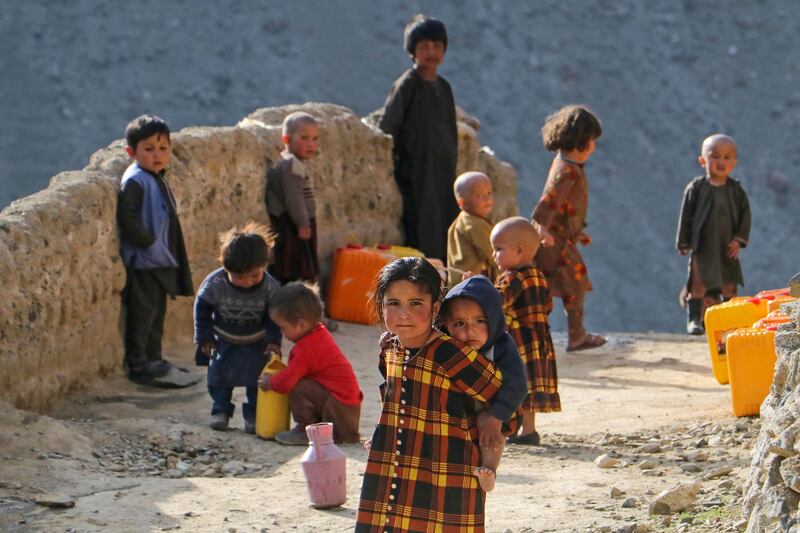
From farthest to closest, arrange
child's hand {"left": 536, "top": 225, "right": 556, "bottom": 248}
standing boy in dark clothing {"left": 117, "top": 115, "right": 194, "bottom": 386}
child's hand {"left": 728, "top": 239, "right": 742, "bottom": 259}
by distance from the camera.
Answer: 1. child's hand {"left": 728, "top": 239, "right": 742, "bottom": 259}
2. child's hand {"left": 536, "top": 225, "right": 556, "bottom": 248}
3. standing boy in dark clothing {"left": 117, "top": 115, "right": 194, "bottom": 386}

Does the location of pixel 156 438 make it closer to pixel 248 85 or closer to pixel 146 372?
pixel 146 372

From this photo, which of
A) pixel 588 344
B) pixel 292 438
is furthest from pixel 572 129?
pixel 292 438

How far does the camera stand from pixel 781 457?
395 cm

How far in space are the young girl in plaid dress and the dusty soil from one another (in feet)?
2.92

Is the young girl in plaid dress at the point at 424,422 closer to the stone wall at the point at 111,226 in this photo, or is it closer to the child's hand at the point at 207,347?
the child's hand at the point at 207,347

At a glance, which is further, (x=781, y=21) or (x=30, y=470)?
(x=781, y=21)

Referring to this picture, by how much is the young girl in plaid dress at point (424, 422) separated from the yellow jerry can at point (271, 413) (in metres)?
2.39

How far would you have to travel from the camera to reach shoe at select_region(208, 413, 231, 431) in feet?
22.0

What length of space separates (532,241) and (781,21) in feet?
83.5

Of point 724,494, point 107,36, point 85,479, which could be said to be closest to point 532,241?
point 724,494

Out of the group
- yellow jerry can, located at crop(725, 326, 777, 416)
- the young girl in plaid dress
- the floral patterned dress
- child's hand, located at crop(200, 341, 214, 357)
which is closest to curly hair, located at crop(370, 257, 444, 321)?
the young girl in plaid dress

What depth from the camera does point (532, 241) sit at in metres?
6.13

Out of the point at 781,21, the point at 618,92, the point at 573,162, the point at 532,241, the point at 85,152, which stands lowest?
the point at 532,241

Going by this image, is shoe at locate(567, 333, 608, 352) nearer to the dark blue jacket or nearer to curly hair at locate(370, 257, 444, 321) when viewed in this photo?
the dark blue jacket
